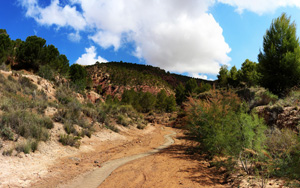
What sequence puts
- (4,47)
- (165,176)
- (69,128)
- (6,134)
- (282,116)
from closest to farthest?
(165,176)
(6,134)
(282,116)
(69,128)
(4,47)

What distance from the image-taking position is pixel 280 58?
14.4 m

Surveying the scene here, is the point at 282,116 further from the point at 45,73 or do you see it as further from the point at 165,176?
the point at 45,73

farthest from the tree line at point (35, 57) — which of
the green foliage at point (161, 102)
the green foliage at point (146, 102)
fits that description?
the green foliage at point (161, 102)

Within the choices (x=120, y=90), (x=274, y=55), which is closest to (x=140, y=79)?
(x=120, y=90)

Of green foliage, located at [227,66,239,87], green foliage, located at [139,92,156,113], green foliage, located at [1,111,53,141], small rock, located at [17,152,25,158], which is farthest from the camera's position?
green foliage, located at [139,92,156,113]

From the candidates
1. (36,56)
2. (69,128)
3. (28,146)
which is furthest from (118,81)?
(28,146)

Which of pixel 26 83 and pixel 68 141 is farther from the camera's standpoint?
pixel 26 83

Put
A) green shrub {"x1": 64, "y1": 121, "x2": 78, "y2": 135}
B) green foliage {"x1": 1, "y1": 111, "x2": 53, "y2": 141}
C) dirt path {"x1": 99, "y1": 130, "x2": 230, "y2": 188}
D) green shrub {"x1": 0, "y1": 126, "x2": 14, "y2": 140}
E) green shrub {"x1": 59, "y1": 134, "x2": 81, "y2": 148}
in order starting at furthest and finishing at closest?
green shrub {"x1": 64, "y1": 121, "x2": 78, "y2": 135} → green shrub {"x1": 59, "y1": 134, "x2": 81, "y2": 148} → green foliage {"x1": 1, "y1": 111, "x2": 53, "y2": 141} → green shrub {"x1": 0, "y1": 126, "x2": 14, "y2": 140} → dirt path {"x1": 99, "y1": 130, "x2": 230, "y2": 188}

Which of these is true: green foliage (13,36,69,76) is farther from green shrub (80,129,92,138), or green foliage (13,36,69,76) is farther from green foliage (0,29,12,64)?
green shrub (80,129,92,138)

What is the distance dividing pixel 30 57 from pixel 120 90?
40.3 meters

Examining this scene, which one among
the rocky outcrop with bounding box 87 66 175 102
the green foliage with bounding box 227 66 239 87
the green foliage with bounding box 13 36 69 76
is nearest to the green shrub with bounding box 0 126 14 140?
the green foliage with bounding box 13 36 69 76

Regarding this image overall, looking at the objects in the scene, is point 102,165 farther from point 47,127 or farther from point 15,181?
point 47,127

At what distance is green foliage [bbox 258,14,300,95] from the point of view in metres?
13.6

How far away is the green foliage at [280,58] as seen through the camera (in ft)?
44.5
